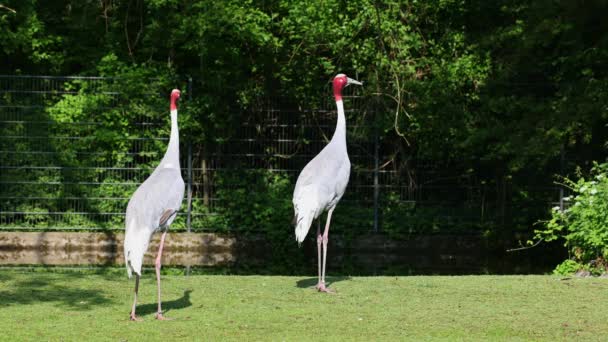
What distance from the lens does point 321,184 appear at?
957cm

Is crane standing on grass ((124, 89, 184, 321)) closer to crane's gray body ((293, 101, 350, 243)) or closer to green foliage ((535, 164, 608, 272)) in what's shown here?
crane's gray body ((293, 101, 350, 243))

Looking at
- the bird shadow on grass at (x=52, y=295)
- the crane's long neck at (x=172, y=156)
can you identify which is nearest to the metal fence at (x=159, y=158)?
the bird shadow on grass at (x=52, y=295)

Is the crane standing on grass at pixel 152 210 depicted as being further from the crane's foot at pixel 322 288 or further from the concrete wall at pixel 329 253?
the concrete wall at pixel 329 253

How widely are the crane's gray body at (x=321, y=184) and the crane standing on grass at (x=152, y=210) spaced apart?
1399 mm

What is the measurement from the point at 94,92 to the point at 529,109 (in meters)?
7.02

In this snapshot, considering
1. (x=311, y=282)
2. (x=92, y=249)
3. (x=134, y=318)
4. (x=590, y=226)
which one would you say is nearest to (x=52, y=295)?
(x=134, y=318)

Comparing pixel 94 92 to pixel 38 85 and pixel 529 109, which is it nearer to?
pixel 38 85

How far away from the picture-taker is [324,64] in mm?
15609

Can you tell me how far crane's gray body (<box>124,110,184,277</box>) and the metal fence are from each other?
636 cm

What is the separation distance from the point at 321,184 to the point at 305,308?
1.70m

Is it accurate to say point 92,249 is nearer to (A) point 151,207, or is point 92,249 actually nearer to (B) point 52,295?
(B) point 52,295

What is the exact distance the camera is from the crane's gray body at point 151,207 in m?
7.50

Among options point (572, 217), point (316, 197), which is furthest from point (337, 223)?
point (316, 197)

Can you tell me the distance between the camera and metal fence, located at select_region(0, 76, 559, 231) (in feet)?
49.8
